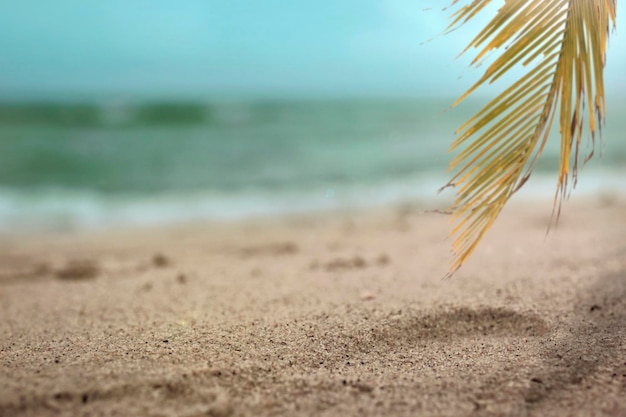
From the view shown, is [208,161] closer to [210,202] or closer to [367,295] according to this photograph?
[210,202]

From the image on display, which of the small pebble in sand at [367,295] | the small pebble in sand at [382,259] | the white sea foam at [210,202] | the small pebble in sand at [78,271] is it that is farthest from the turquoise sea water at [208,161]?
the small pebble in sand at [78,271]

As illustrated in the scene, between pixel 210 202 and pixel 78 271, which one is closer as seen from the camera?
pixel 78 271

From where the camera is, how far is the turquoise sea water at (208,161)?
20.3ft

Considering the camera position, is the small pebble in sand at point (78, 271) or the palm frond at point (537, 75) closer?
the palm frond at point (537, 75)

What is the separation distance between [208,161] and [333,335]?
8.63 metres

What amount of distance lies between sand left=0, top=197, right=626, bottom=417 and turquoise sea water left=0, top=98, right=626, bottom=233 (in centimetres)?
79

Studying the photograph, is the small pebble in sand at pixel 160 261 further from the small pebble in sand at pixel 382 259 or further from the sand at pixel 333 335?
the small pebble in sand at pixel 382 259

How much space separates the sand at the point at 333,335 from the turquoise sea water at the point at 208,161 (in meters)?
0.79

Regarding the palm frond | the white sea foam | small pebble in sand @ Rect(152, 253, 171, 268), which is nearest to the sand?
small pebble in sand @ Rect(152, 253, 171, 268)

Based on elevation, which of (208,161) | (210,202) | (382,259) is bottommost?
(382,259)

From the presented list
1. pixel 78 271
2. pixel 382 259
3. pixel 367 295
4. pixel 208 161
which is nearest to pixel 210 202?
pixel 78 271

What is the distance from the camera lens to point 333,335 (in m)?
1.64

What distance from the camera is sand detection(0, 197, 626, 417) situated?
1.25m

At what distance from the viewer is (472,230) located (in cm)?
131
